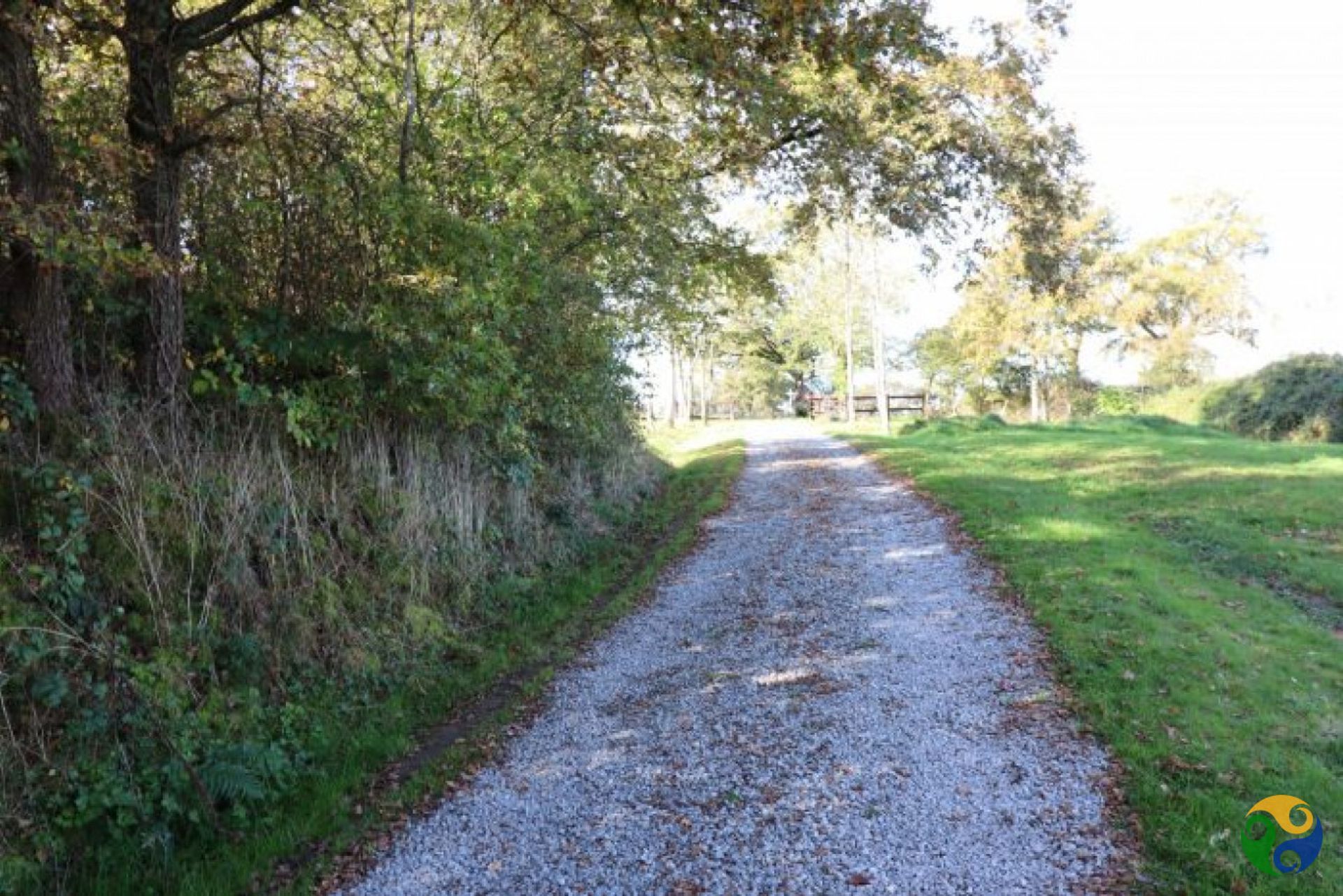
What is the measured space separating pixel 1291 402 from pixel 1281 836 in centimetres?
2682

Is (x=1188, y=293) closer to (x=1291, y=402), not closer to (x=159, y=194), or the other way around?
(x=1291, y=402)

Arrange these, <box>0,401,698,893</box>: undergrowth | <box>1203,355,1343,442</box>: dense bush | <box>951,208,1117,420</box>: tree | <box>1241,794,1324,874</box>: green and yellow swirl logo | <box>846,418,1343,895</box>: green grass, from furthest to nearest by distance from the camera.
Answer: <box>951,208,1117,420</box>: tree < <box>1203,355,1343,442</box>: dense bush < <box>846,418,1343,895</box>: green grass < <box>0,401,698,893</box>: undergrowth < <box>1241,794,1324,874</box>: green and yellow swirl logo

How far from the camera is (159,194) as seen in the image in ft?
18.5

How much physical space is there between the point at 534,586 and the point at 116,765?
4654 mm

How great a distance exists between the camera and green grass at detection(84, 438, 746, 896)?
12.2ft

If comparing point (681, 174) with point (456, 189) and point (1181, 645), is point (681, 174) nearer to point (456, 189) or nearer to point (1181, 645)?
point (456, 189)

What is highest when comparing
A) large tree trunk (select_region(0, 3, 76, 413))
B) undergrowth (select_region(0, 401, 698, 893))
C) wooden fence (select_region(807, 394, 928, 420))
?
large tree trunk (select_region(0, 3, 76, 413))

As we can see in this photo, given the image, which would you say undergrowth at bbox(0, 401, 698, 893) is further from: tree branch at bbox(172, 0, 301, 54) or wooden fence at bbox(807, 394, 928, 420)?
wooden fence at bbox(807, 394, 928, 420)

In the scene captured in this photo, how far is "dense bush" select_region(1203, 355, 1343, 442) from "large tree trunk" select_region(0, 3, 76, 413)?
28896 mm

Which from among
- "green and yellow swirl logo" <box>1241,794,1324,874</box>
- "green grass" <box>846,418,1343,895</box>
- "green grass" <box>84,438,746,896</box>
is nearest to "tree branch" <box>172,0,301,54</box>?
"green grass" <box>84,438,746,896</box>

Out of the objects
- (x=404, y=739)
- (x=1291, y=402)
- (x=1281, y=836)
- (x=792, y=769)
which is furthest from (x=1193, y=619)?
(x=1291, y=402)

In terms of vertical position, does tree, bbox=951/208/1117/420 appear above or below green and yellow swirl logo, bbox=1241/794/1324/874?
above

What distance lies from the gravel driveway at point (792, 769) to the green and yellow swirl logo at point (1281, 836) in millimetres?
629

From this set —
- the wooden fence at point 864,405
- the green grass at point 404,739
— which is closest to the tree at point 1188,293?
the wooden fence at point 864,405
